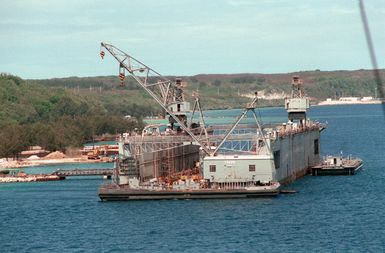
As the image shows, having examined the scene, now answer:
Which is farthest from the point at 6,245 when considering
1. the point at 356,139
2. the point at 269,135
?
the point at 356,139

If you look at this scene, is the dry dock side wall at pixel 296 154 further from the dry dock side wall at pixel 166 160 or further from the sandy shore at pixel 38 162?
the sandy shore at pixel 38 162

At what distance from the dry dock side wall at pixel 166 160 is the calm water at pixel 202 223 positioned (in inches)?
209

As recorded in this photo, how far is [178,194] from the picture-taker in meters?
86.5

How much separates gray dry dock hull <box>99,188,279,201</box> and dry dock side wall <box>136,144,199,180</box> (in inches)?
194

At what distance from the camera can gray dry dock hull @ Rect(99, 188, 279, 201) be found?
8569 cm

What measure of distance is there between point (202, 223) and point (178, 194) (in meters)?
12.6

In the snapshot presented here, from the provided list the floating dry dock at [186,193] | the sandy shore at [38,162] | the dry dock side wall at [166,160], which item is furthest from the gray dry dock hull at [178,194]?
the sandy shore at [38,162]

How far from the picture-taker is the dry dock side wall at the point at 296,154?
96.1 m

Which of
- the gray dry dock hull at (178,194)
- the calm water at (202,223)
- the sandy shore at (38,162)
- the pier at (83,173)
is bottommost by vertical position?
the calm water at (202,223)

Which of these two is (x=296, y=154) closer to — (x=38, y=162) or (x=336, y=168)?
(x=336, y=168)

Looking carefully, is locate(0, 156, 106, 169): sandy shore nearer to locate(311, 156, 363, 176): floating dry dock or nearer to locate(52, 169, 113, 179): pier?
locate(52, 169, 113, 179): pier

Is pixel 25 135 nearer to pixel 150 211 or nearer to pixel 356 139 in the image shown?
pixel 356 139

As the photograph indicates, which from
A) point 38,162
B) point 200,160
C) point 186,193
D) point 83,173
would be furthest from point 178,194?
point 38,162

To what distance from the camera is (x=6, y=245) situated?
6881cm
